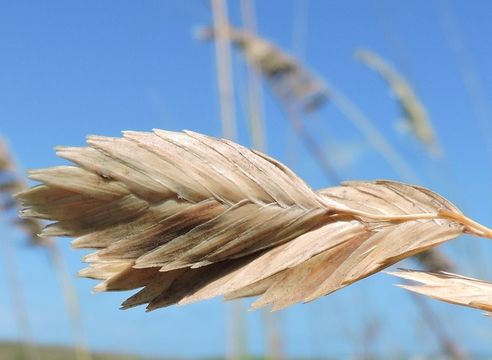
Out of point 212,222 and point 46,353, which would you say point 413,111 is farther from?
point 46,353

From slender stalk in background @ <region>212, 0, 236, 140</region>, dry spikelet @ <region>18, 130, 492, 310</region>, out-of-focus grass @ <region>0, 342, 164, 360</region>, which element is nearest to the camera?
dry spikelet @ <region>18, 130, 492, 310</region>

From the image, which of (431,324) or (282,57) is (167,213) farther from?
(282,57)

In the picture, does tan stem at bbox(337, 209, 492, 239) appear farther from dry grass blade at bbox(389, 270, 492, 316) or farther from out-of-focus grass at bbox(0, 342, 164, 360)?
out-of-focus grass at bbox(0, 342, 164, 360)

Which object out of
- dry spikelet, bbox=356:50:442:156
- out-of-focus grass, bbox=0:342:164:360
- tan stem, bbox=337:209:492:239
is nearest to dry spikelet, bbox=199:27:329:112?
dry spikelet, bbox=356:50:442:156

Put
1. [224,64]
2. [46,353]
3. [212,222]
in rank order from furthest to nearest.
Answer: [46,353], [224,64], [212,222]

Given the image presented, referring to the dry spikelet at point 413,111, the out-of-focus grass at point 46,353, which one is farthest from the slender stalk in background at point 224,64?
the out-of-focus grass at point 46,353

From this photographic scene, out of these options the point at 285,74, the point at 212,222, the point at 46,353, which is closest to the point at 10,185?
the point at 285,74

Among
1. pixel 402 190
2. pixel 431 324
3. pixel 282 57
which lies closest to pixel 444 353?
pixel 431 324
